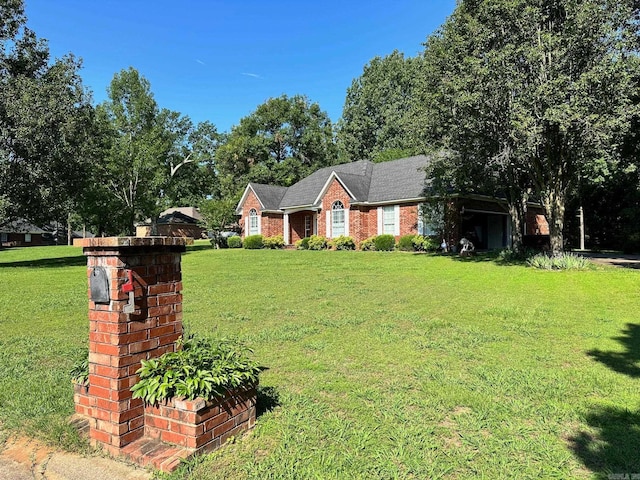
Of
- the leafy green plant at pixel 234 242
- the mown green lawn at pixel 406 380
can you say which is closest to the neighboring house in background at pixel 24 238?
the leafy green plant at pixel 234 242

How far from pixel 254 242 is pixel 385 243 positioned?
35.4 feet

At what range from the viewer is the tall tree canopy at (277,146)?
4250cm

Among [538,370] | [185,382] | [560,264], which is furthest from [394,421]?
[560,264]

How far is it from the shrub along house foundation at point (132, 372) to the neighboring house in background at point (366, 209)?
19.9 m

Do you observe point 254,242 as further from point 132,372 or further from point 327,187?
point 132,372

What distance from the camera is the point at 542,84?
12.4 meters

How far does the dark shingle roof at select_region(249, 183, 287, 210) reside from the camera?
30.9 m

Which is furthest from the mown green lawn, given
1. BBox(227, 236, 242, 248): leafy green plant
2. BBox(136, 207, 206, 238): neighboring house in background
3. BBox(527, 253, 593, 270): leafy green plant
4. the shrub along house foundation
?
BBox(136, 207, 206, 238): neighboring house in background

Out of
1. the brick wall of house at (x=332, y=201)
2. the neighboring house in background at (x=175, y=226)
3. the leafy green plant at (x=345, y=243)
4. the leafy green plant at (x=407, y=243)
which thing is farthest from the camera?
the neighboring house in background at (x=175, y=226)

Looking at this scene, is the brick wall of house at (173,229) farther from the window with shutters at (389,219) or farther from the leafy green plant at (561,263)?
the leafy green plant at (561,263)

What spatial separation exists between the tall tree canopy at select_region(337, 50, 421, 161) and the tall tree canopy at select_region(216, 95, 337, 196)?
2.87 metres

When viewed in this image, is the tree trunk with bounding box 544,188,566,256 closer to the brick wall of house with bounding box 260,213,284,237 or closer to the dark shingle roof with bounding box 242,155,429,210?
the dark shingle roof with bounding box 242,155,429,210

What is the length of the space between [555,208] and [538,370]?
12357 mm

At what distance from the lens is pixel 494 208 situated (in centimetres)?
2494
